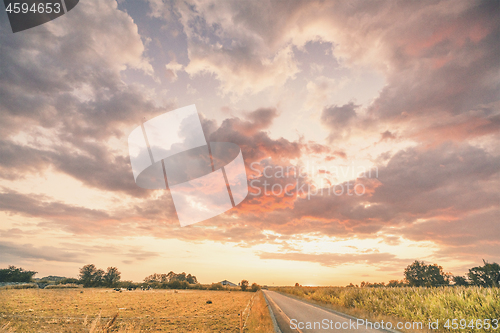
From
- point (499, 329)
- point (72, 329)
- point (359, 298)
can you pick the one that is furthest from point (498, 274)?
point (72, 329)

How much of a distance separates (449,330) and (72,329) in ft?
81.9

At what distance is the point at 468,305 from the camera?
12.8m

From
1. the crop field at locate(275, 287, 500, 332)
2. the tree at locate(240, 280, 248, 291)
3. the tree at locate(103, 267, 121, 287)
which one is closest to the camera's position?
the crop field at locate(275, 287, 500, 332)

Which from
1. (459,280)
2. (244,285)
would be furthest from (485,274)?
(244,285)

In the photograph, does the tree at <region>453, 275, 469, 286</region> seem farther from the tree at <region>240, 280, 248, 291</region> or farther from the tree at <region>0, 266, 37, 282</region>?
the tree at <region>0, 266, 37, 282</region>

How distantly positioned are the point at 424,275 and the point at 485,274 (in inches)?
983

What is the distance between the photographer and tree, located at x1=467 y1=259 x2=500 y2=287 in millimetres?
70312

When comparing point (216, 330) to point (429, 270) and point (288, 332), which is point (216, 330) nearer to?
point (288, 332)

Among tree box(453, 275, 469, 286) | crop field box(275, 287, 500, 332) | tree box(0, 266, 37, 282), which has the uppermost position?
crop field box(275, 287, 500, 332)

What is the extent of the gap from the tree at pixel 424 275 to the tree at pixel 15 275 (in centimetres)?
19411

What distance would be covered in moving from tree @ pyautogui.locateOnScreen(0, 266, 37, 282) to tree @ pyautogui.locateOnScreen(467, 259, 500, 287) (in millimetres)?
203912

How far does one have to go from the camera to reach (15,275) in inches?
4702

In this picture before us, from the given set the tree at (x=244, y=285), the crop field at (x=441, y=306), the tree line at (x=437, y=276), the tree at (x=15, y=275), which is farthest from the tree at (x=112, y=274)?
the crop field at (x=441, y=306)

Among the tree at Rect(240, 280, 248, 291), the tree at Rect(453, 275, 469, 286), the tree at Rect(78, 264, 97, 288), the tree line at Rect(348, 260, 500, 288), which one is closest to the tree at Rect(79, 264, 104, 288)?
the tree at Rect(78, 264, 97, 288)
